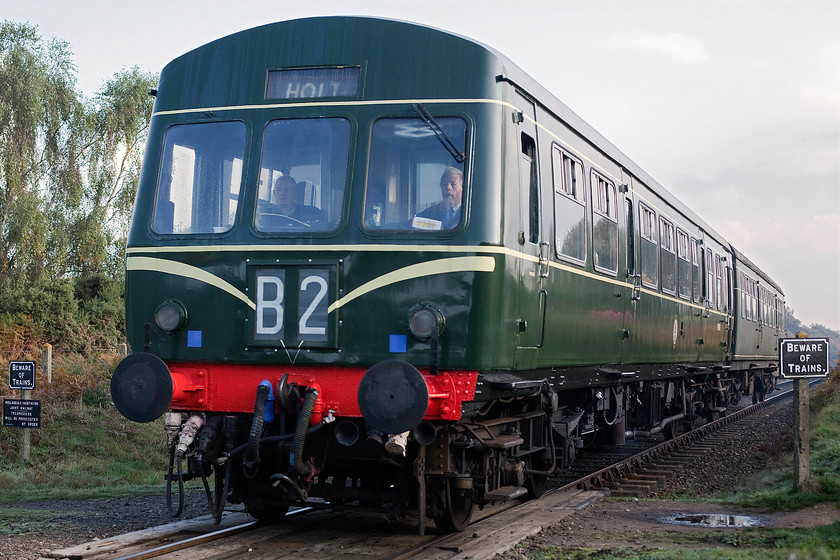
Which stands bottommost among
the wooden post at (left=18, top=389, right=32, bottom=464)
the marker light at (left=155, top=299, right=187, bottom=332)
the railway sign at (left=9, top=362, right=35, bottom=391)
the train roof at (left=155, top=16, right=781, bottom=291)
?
the wooden post at (left=18, top=389, right=32, bottom=464)

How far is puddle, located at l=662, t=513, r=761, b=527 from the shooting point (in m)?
8.40

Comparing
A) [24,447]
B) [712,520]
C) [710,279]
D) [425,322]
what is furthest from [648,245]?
[24,447]

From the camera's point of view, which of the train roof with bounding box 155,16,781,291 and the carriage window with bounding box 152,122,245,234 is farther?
the carriage window with bounding box 152,122,245,234

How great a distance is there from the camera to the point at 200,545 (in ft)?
23.0

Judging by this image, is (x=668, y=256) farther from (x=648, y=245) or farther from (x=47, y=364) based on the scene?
(x=47, y=364)

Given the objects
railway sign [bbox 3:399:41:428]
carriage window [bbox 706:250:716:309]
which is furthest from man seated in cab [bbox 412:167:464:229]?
carriage window [bbox 706:250:716:309]

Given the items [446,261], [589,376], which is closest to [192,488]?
[589,376]

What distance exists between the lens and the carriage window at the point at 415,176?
677cm

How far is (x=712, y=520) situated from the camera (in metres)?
8.64

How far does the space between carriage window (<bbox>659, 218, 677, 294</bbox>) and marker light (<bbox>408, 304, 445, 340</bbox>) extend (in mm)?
6815

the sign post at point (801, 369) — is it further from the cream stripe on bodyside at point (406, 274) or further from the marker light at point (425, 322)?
the marker light at point (425, 322)

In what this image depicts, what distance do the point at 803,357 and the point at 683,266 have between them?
4227mm

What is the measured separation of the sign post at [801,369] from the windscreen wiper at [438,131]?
5277 mm

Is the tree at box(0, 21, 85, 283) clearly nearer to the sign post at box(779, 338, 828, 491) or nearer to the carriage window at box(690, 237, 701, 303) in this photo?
the carriage window at box(690, 237, 701, 303)
